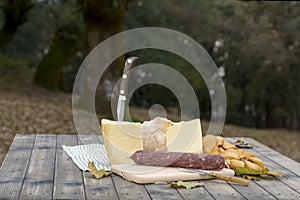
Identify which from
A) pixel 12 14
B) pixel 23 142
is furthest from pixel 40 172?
pixel 12 14

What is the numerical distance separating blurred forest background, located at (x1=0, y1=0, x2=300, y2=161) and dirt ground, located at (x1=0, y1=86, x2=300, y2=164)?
3 cm

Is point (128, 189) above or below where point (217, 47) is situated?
below

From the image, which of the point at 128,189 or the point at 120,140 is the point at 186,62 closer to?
the point at 120,140

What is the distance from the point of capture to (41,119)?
609 cm

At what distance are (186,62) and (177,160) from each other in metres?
7.49

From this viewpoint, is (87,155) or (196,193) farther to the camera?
(87,155)

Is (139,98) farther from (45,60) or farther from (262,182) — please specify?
(262,182)

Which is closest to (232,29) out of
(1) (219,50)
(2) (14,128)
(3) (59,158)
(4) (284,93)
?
(1) (219,50)

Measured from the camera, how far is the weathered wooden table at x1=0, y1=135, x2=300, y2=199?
6.03 feet

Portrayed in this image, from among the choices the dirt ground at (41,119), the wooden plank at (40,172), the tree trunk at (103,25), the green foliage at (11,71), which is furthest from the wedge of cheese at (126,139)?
the green foliage at (11,71)

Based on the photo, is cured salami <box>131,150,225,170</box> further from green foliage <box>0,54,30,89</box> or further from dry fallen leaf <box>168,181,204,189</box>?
green foliage <box>0,54,30,89</box>

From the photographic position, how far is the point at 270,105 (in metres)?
10.6

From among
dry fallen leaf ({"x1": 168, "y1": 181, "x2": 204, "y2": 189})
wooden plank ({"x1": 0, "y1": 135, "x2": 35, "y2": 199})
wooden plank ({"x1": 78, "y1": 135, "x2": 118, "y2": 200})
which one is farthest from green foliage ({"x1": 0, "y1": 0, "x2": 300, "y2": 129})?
dry fallen leaf ({"x1": 168, "y1": 181, "x2": 204, "y2": 189})

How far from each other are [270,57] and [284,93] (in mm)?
1564
